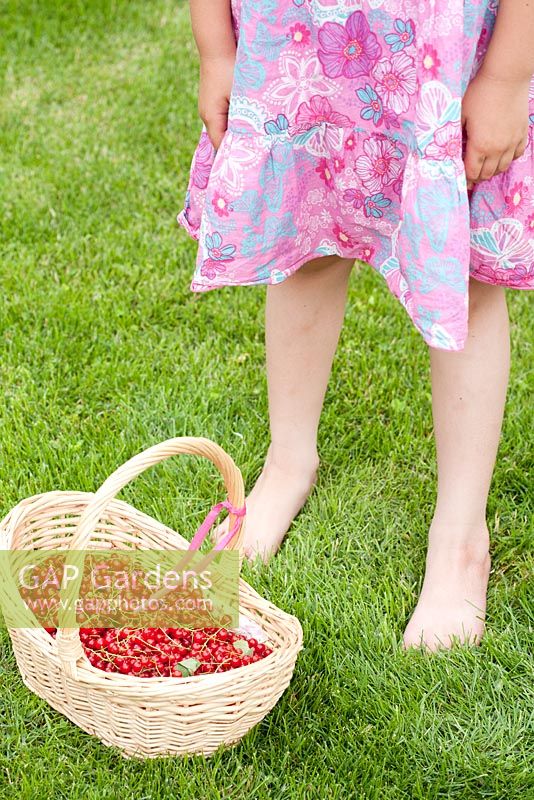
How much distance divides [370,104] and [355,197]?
4.9 inches

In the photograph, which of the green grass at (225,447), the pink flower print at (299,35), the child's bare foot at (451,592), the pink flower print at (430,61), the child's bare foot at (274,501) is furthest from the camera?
the child's bare foot at (274,501)

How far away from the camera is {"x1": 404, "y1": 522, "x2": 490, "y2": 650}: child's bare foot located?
1.46 meters

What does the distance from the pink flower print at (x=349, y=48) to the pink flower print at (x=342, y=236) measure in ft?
0.72

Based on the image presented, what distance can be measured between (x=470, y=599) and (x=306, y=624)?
251mm

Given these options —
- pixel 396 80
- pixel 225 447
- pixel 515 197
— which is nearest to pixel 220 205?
pixel 396 80

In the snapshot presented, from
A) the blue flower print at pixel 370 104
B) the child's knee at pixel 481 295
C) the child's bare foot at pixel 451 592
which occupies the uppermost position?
the blue flower print at pixel 370 104

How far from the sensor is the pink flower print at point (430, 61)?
3.55ft

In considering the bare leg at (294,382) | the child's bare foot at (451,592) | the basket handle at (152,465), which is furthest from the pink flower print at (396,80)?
the child's bare foot at (451,592)

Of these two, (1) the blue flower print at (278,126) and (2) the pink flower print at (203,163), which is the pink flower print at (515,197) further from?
(2) the pink flower print at (203,163)

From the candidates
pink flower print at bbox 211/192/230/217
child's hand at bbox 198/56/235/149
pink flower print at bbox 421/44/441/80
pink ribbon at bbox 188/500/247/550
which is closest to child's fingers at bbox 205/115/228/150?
child's hand at bbox 198/56/235/149

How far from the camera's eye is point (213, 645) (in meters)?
1.37

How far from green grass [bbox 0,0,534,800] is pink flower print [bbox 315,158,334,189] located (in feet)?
1.99

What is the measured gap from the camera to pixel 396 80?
1174 millimetres

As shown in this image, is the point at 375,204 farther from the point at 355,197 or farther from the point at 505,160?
the point at 505,160
